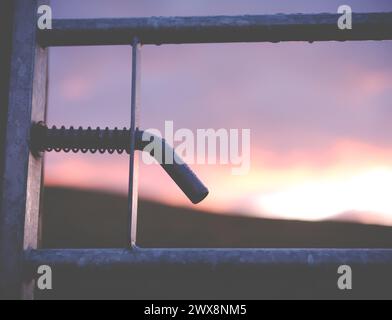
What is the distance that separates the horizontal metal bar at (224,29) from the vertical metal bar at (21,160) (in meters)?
0.10

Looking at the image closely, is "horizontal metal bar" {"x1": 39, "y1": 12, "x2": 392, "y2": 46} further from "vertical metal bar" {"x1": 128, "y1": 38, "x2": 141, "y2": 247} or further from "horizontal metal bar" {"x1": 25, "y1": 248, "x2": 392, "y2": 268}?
"horizontal metal bar" {"x1": 25, "y1": 248, "x2": 392, "y2": 268}

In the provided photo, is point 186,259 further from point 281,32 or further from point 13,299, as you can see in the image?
point 281,32

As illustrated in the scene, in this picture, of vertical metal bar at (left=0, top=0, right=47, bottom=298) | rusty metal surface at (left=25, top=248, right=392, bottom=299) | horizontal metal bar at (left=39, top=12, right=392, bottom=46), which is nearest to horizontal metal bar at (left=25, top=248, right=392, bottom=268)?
rusty metal surface at (left=25, top=248, right=392, bottom=299)

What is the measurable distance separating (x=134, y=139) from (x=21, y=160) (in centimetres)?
37

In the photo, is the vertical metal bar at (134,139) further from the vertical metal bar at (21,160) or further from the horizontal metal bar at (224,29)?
the vertical metal bar at (21,160)

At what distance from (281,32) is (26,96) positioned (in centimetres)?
87

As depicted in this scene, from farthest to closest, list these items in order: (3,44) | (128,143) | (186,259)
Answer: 1. (3,44)
2. (128,143)
3. (186,259)

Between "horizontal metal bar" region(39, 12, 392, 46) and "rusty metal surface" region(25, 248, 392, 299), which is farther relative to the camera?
"horizontal metal bar" region(39, 12, 392, 46)

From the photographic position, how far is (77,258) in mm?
1261

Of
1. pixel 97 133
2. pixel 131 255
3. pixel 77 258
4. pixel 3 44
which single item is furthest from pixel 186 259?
pixel 3 44

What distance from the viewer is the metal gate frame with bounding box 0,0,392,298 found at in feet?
4.09

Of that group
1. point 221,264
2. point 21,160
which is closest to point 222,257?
point 221,264

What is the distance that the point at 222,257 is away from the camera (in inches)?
48.9

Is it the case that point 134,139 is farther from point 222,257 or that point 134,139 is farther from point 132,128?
point 222,257
